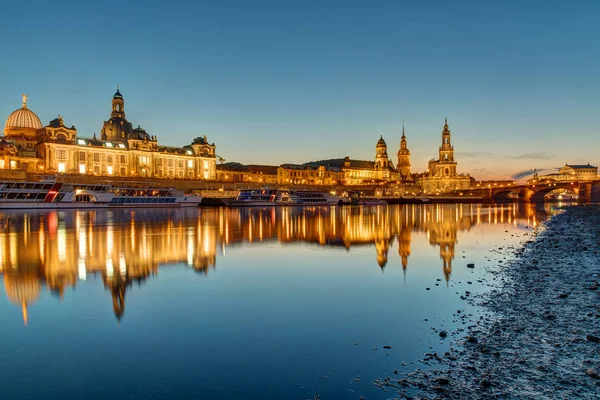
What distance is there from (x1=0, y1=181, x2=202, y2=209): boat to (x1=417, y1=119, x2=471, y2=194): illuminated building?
125 metres

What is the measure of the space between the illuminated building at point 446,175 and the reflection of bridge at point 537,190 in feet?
66.3

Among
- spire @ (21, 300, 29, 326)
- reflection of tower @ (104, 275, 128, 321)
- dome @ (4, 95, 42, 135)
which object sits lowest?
reflection of tower @ (104, 275, 128, 321)

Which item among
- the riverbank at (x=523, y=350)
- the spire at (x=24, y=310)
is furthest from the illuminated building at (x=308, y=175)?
the spire at (x=24, y=310)

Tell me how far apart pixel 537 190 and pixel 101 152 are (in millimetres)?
128060

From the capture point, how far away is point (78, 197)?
6938 cm

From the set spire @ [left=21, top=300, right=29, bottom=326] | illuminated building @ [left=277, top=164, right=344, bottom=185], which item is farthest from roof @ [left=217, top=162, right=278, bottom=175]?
spire @ [left=21, top=300, right=29, bottom=326]

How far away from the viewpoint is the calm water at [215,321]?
600 centimetres

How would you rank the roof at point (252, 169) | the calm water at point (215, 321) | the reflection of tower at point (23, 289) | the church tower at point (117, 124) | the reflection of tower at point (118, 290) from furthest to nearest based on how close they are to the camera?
the roof at point (252, 169), the church tower at point (117, 124), the reflection of tower at point (23, 289), the reflection of tower at point (118, 290), the calm water at point (215, 321)

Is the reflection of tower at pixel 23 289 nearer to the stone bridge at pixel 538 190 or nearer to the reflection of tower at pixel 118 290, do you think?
the reflection of tower at pixel 118 290

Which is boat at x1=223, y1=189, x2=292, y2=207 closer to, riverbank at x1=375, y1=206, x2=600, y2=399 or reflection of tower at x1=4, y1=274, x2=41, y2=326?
reflection of tower at x1=4, y1=274, x2=41, y2=326

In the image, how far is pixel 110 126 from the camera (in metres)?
124

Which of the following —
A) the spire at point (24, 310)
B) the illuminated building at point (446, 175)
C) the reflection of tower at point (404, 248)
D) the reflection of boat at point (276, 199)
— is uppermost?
the illuminated building at point (446, 175)

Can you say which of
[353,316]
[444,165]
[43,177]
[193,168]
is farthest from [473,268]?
[444,165]

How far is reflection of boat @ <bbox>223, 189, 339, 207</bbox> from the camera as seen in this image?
86750mm
